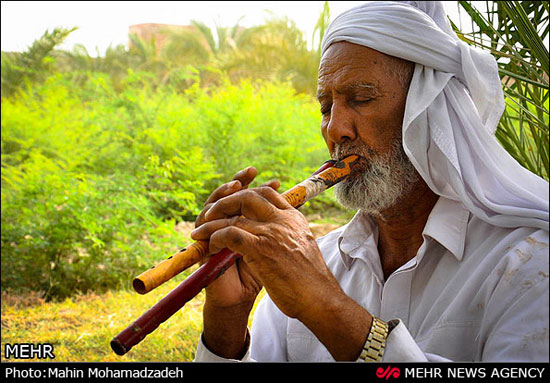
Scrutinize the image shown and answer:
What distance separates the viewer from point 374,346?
1.30 meters

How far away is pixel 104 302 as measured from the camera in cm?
554

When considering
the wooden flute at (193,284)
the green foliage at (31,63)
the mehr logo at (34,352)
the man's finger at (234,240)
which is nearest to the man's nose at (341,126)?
the wooden flute at (193,284)

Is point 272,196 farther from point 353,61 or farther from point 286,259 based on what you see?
point 353,61

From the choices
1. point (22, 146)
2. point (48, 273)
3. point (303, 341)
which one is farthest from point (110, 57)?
point (303, 341)

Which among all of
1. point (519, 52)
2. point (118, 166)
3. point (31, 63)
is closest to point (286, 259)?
point (519, 52)

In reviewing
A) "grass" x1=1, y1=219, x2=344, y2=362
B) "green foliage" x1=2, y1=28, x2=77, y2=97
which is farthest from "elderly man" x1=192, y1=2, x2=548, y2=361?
"green foliage" x1=2, y1=28, x2=77, y2=97

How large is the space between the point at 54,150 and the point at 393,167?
8014 mm
